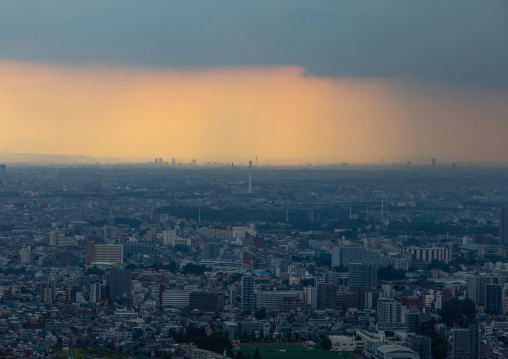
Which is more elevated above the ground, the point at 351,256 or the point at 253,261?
the point at 351,256

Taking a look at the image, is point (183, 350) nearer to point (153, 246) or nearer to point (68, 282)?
point (68, 282)

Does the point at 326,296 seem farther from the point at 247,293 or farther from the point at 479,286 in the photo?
the point at 479,286

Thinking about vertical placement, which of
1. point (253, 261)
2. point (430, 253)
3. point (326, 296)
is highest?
point (326, 296)

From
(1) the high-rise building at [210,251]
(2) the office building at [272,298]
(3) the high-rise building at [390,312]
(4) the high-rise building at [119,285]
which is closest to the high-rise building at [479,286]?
(3) the high-rise building at [390,312]

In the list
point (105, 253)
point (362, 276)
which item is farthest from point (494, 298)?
point (105, 253)

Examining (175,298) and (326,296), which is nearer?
(175,298)

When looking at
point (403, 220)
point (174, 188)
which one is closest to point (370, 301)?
point (403, 220)
